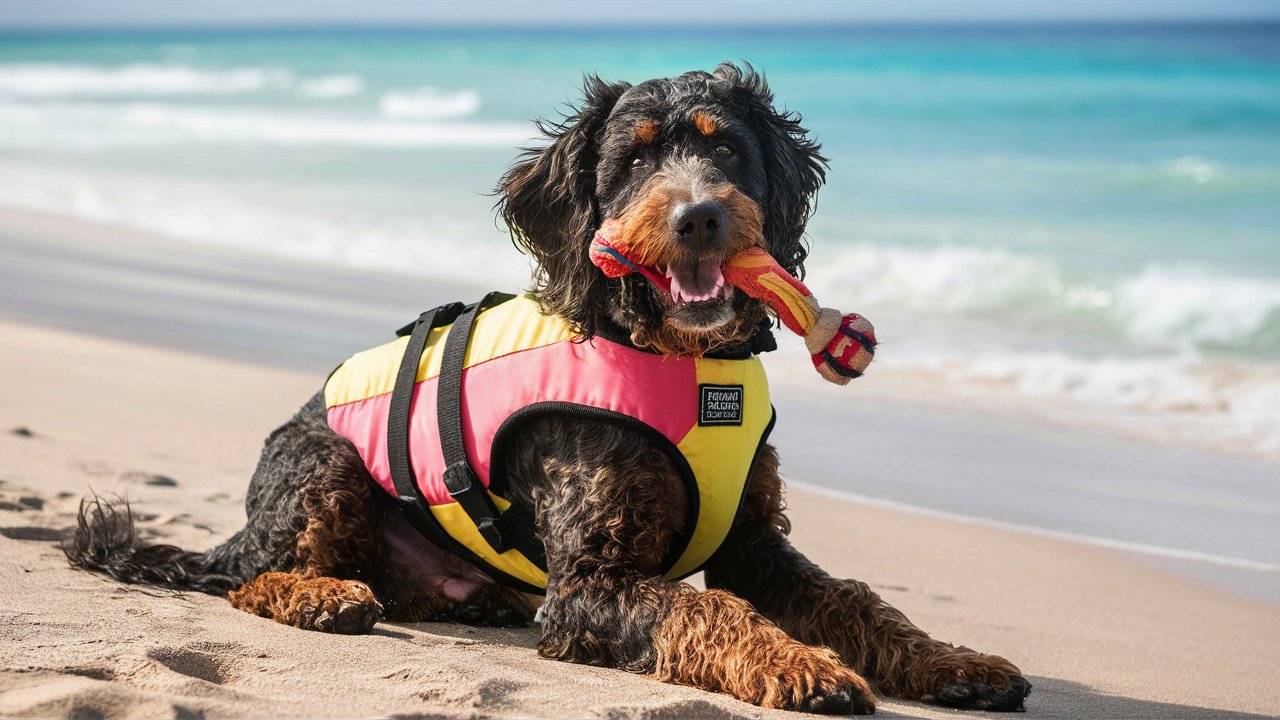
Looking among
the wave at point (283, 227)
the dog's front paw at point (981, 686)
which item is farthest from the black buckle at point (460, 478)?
the wave at point (283, 227)

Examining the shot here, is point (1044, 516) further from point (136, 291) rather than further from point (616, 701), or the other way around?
point (136, 291)

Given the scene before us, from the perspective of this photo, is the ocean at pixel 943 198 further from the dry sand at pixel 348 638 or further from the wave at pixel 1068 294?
the dry sand at pixel 348 638

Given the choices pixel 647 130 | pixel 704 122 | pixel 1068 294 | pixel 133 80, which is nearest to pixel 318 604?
pixel 647 130

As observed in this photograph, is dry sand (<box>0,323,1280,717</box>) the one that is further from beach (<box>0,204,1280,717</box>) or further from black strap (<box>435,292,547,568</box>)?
black strap (<box>435,292,547,568</box>)

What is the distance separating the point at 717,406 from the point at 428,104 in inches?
1330

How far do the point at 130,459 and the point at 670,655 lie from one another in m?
3.83

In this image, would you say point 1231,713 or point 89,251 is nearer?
point 1231,713

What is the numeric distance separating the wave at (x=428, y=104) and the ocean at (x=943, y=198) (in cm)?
18

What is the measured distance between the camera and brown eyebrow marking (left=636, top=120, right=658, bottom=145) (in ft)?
12.9

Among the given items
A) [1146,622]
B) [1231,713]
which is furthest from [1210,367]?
[1231,713]

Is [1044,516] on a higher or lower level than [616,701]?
higher

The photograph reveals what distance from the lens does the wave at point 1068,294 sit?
11180mm

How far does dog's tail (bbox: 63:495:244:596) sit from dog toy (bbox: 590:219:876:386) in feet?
6.25

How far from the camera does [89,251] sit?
43.5ft
